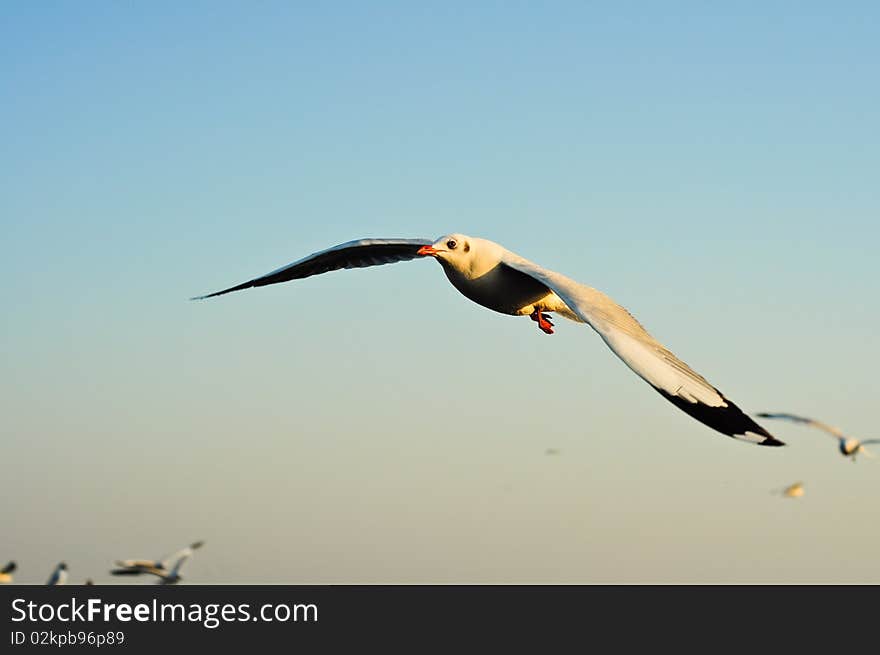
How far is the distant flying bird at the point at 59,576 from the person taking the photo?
23.4 meters

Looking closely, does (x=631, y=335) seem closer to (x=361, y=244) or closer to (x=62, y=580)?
(x=361, y=244)

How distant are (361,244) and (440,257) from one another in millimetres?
2794

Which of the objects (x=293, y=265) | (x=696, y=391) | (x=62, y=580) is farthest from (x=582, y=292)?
(x=62, y=580)

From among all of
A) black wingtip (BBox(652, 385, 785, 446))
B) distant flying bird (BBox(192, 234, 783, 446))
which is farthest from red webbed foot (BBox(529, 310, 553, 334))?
black wingtip (BBox(652, 385, 785, 446))

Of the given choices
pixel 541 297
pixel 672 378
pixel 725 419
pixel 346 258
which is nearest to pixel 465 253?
pixel 541 297

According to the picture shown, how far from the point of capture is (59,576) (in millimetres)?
23688

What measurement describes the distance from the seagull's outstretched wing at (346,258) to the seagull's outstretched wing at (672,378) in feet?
25.0

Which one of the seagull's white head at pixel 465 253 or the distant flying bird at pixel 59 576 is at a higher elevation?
the seagull's white head at pixel 465 253

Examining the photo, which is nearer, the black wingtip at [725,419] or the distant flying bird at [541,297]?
the black wingtip at [725,419]

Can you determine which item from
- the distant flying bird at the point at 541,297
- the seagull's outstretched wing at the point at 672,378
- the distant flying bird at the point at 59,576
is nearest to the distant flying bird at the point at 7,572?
the distant flying bird at the point at 59,576

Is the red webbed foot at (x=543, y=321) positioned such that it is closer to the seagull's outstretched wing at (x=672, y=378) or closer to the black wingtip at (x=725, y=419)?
the seagull's outstretched wing at (x=672, y=378)

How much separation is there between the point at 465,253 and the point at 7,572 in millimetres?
10165

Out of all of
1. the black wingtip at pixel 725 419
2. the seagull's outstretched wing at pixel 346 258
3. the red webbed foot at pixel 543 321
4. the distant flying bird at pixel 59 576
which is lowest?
the black wingtip at pixel 725 419

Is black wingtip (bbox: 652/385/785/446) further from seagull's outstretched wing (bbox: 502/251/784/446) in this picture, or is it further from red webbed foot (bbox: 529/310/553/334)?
red webbed foot (bbox: 529/310/553/334)
